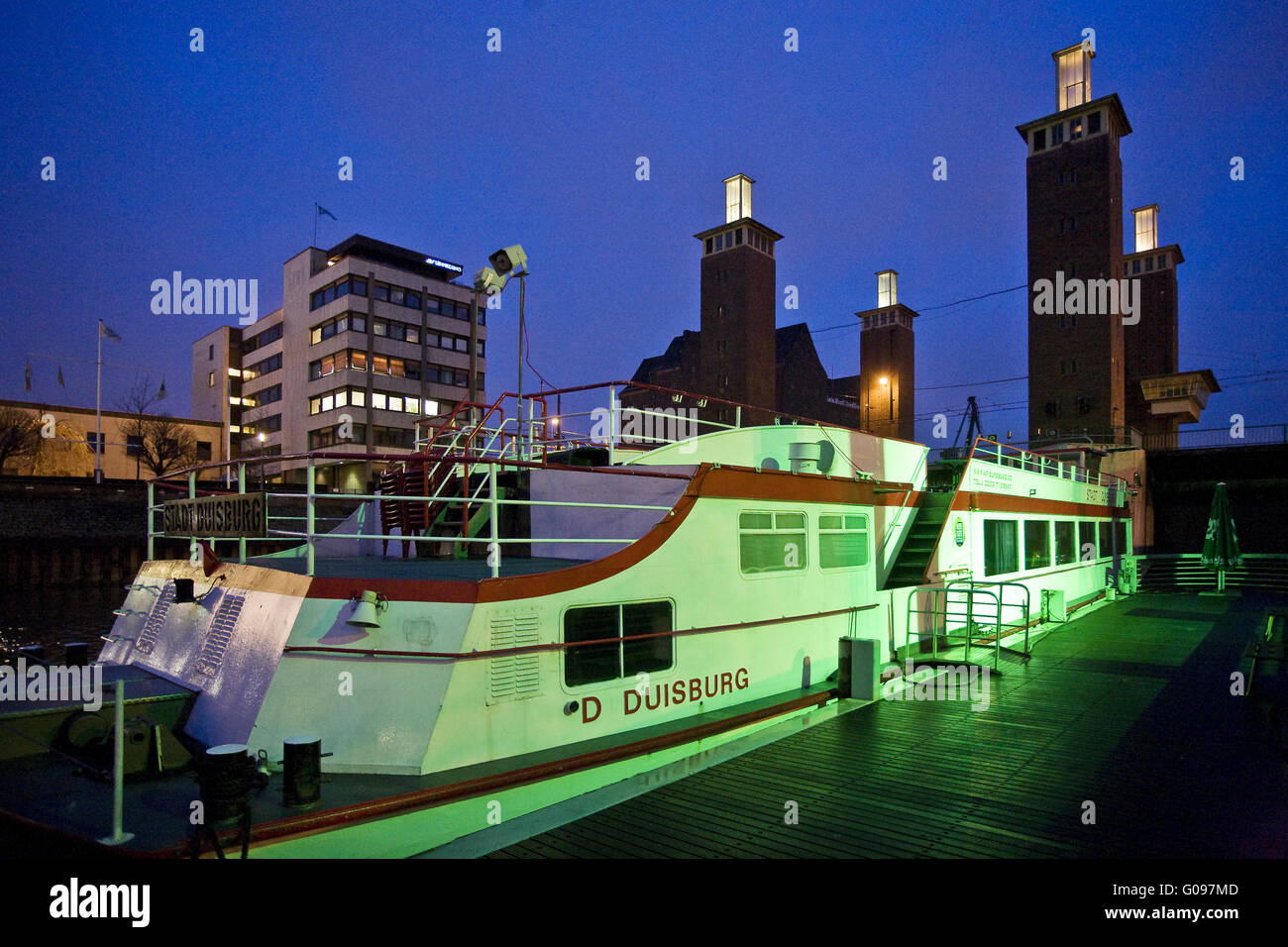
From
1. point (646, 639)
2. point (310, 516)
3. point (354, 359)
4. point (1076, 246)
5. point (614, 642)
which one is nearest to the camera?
point (310, 516)

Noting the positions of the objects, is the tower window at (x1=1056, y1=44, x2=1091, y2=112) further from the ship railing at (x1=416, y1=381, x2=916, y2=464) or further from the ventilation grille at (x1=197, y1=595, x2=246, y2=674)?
the ventilation grille at (x1=197, y1=595, x2=246, y2=674)

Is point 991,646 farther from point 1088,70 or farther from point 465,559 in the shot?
point 1088,70

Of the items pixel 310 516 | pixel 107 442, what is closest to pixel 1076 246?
pixel 310 516

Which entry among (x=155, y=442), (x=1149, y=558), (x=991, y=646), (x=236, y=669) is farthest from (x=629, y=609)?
(x=155, y=442)

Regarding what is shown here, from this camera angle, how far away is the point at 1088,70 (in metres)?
44.7

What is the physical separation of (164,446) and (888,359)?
63.7 metres

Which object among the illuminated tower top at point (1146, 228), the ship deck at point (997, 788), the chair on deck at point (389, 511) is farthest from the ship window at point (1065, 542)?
the illuminated tower top at point (1146, 228)

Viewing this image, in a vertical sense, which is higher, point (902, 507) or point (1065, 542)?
point (902, 507)

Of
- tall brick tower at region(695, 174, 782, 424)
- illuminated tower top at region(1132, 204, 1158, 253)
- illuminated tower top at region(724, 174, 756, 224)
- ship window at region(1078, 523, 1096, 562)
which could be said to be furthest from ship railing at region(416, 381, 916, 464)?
illuminated tower top at region(1132, 204, 1158, 253)

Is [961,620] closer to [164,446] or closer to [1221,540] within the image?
[1221,540]

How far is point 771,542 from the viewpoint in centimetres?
873

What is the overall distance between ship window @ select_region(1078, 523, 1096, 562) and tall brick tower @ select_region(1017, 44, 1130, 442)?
64.1 ft

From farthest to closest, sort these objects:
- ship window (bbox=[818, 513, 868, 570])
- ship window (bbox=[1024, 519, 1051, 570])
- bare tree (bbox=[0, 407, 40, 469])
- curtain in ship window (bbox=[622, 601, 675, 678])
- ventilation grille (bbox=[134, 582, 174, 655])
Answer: bare tree (bbox=[0, 407, 40, 469]), ship window (bbox=[1024, 519, 1051, 570]), ship window (bbox=[818, 513, 868, 570]), ventilation grille (bbox=[134, 582, 174, 655]), curtain in ship window (bbox=[622, 601, 675, 678])

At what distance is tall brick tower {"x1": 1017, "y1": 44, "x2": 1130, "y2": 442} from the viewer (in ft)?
133
